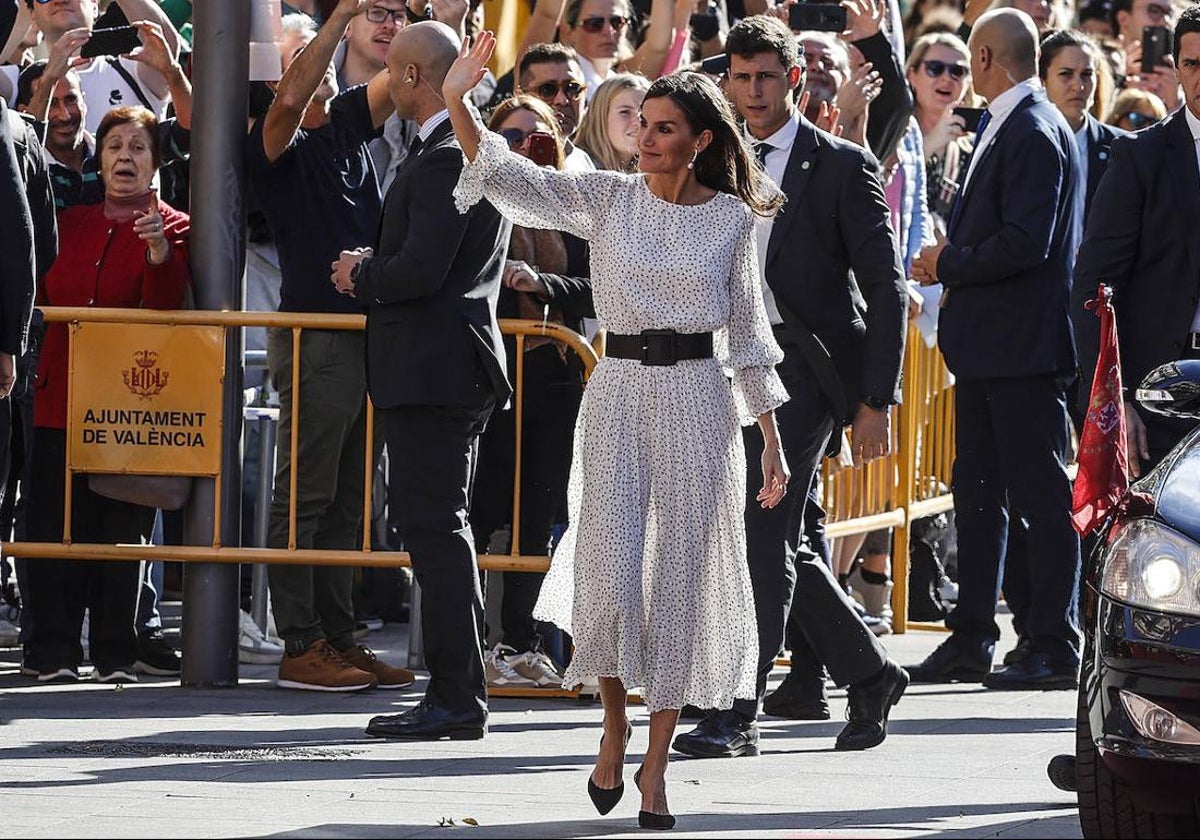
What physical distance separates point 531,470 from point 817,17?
254 cm

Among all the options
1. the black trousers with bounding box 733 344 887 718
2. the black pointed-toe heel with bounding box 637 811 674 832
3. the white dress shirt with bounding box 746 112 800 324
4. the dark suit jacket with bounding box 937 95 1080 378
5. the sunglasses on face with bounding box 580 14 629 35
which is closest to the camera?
the black pointed-toe heel with bounding box 637 811 674 832

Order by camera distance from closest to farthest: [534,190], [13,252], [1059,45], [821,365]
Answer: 1. [534,190]
2. [13,252]
3. [821,365]
4. [1059,45]

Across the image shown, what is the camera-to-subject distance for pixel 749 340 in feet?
23.2

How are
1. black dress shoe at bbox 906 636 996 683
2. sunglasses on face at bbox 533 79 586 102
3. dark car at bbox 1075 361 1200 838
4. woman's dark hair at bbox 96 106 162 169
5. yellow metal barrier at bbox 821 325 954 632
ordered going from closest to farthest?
dark car at bbox 1075 361 1200 838
woman's dark hair at bbox 96 106 162 169
black dress shoe at bbox 906 636 996 683
sunglasses on face at bbox 533 79 586 102
yellow metal barrier at bbox 821 325 954 632

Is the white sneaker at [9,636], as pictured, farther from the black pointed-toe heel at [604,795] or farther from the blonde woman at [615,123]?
the black pointed-toe heel at [604,795]

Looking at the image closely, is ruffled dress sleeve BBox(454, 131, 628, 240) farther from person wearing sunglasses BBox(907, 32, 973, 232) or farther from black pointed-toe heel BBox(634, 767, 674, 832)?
person wearing sunglasses BBox(907, 32, 973, 232)

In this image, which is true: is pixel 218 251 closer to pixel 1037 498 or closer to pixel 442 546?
pixel 442 546

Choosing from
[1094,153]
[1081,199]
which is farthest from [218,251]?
[1094,153]

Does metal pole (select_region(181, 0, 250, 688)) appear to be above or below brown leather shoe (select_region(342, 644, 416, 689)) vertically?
above

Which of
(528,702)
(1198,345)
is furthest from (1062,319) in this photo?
(528,702)

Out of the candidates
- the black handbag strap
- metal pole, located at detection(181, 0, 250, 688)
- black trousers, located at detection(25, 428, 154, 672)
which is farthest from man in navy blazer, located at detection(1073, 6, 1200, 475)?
black trousers, located at detection(25, 428, 154, 672)

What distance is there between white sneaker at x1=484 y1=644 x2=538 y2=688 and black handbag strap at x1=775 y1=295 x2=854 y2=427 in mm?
1860

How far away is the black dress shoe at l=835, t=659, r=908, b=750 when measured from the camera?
8.24 metres

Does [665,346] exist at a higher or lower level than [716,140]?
lower
